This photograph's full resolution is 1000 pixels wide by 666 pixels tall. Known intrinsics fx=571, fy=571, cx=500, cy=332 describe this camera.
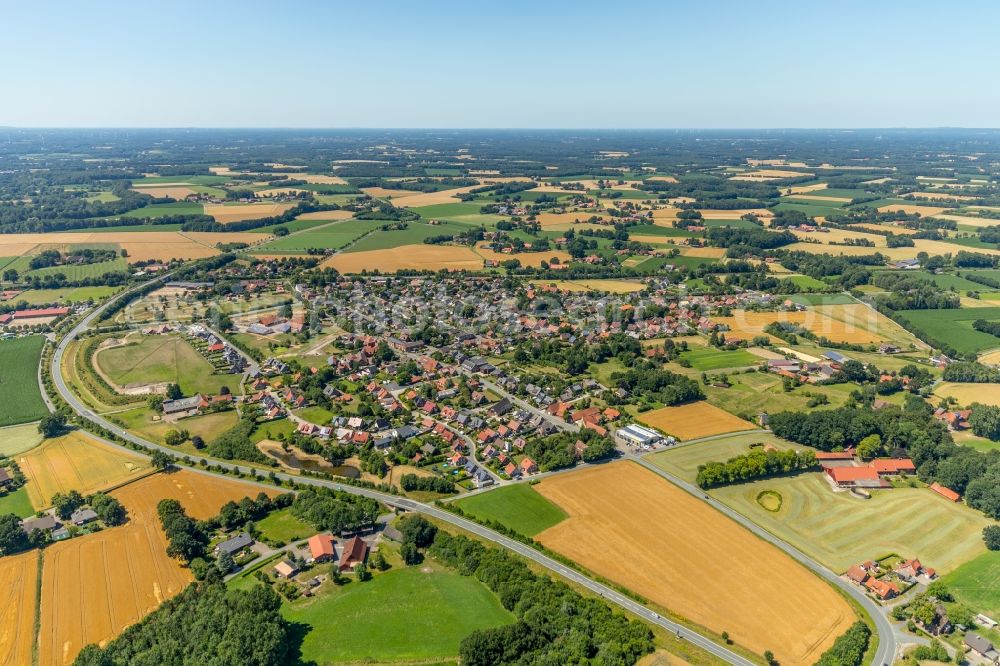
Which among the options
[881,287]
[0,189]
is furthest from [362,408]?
[0,189]

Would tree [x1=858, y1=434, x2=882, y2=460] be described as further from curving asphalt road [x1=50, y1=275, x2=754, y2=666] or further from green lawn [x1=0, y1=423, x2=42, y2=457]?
green lawn [x1=0, y1=423, x2=42, y2=457]

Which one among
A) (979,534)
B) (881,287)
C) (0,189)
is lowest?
(979,534)

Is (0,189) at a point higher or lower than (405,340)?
higher

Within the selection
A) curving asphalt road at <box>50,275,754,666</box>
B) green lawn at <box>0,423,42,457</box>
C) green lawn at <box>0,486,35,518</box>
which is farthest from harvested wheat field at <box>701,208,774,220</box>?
green lawn at <box>0,486,35,518</box>

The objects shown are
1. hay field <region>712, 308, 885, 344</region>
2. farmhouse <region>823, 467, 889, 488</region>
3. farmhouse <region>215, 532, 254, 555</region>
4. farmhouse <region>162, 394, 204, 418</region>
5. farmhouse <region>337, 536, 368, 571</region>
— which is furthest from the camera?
hay field <region>712, 308, 885, 344</region>

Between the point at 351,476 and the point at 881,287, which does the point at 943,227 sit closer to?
the point at 881,287

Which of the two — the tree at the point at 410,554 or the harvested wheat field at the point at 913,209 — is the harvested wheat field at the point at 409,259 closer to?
the tree at the point at 410,554

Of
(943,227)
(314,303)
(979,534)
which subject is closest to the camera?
(979,534)
